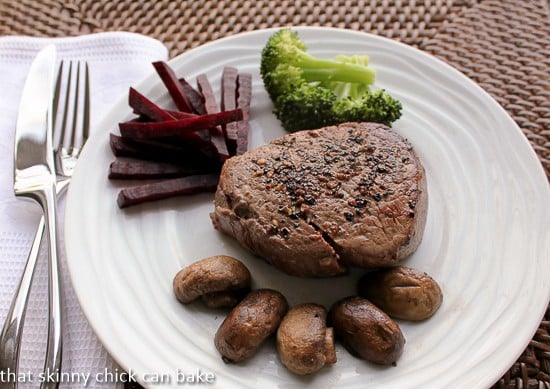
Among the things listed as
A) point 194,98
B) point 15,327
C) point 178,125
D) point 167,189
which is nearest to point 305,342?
point 167,189

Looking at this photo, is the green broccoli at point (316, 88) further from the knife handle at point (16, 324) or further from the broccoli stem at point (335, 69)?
the knife handle at point (16, 324)

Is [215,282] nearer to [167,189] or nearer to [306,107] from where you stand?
[167,189]

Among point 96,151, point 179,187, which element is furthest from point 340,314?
point 96,151

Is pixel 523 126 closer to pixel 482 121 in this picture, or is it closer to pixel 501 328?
pixel 482 121

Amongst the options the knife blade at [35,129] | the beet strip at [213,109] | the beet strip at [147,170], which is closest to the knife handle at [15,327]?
the knife blade at [35,129]

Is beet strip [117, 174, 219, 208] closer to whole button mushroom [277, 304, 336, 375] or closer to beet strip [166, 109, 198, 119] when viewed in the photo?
beet strip [166, 109, 198, 119]

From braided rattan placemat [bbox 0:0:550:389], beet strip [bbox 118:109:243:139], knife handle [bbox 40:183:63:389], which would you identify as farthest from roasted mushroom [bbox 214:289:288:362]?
braided rattan placemat [bbox 0:0:550:389]
